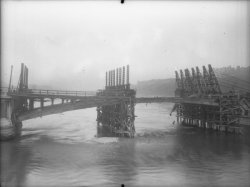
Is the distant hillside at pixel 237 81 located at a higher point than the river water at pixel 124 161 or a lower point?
higher

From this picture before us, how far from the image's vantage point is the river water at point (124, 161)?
16859mm

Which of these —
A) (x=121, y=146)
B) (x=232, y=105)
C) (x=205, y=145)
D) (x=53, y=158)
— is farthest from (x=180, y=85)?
(x=53, y=158)

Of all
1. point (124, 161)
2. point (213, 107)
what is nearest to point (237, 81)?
point (213, 107)

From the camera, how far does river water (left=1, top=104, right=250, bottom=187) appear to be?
55.3ft

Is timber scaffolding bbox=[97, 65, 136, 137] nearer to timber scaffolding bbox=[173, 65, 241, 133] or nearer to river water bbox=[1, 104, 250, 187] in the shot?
Result: river water bbox=[1, 104, 250, 187]

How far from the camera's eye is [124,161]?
69.8 feet

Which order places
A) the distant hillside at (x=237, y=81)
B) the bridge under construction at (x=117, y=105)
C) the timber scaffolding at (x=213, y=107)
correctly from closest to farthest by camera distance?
1. the bridge under construction at (x=117, y=105)
2. the timber scaffolding at (x=213, y=107)
3. the distant hillside at (x=237, y=81)

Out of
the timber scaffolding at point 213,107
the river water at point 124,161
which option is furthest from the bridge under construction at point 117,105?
the river water at point 124,161

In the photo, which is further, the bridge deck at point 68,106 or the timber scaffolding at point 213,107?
the timber scaffolding at point 213,107

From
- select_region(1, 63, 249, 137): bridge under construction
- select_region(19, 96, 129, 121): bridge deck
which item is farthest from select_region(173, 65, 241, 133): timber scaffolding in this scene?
select_region(19, 96, 129, 121): bridge deck

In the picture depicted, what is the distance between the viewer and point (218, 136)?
3322cm

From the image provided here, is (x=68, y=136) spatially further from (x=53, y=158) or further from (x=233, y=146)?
(x=233, y=146)

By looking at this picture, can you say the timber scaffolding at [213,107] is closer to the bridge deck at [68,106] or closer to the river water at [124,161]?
the river water at [124,161]

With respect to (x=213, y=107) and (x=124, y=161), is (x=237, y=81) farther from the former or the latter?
(x=124, y=161)
